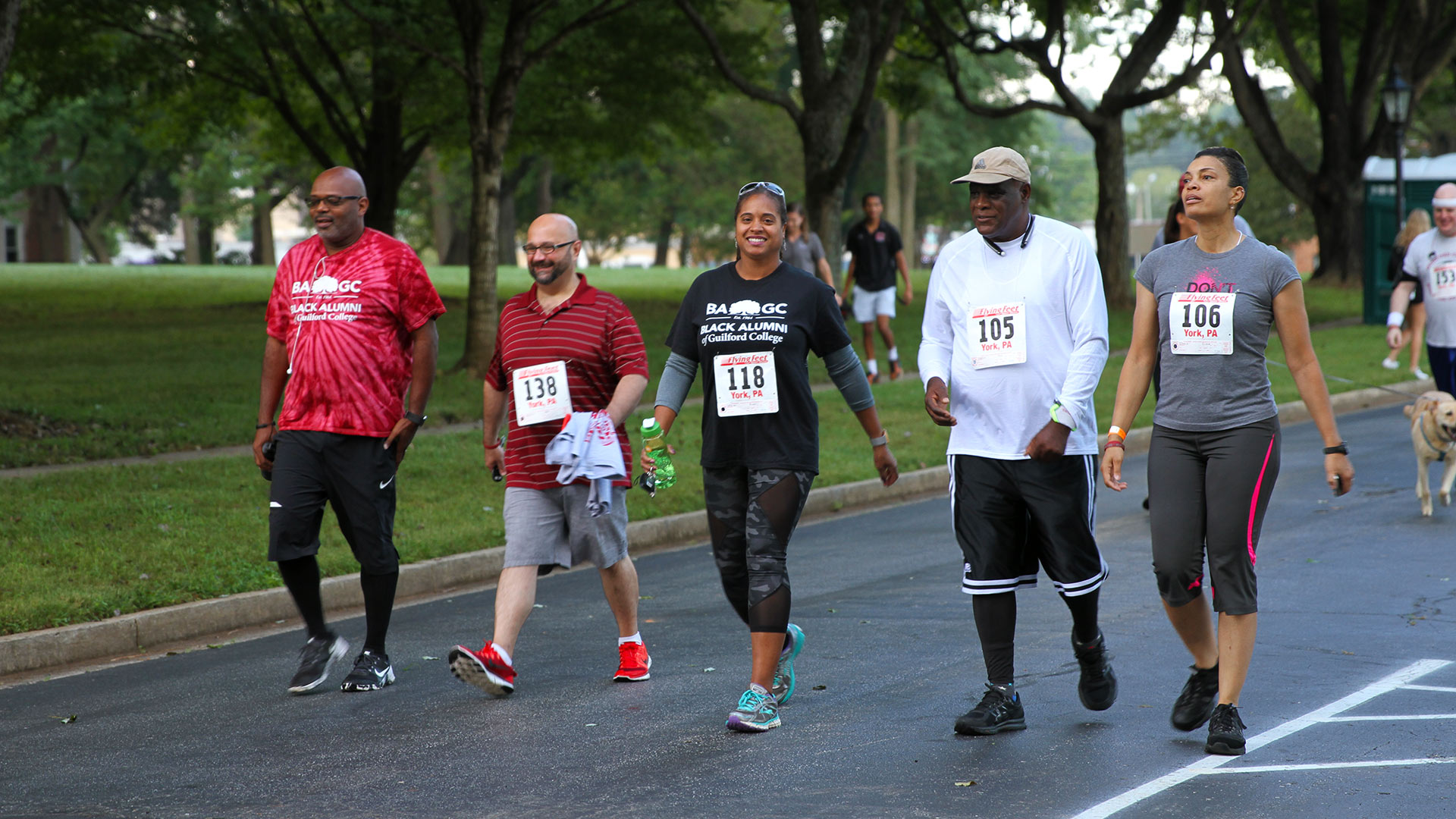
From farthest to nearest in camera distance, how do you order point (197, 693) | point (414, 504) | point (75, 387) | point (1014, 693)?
point (75, 387) < point (414, 504) < point (197, 693) < point (1014, 693)

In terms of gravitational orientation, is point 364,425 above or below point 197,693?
above

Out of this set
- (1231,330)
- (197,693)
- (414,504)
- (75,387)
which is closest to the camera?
(1231,330)

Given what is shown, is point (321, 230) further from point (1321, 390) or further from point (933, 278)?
point (1321, 390)

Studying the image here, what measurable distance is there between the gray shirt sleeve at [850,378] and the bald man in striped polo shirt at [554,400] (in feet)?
2.87

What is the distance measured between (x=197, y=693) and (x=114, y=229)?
82970mm

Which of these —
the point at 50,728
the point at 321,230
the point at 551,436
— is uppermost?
the point at 321,230

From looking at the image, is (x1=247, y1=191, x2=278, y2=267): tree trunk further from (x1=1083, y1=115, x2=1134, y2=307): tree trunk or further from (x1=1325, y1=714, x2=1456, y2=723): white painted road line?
(x1=1325, y1=714, x2=1456, y2=723): white painted road line

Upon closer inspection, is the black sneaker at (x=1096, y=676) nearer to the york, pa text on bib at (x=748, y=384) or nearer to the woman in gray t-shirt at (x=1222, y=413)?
the woman in gray t-shirt at (x=1222, y=413)

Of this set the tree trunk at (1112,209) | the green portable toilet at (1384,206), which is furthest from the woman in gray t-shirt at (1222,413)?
the tree trunk at (1112,209)

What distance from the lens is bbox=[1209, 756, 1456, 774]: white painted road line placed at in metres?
4.96

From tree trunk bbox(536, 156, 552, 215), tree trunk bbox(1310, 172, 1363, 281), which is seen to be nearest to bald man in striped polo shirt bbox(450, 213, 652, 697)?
tree trunk bbox(1310, 172, 1363, 281)

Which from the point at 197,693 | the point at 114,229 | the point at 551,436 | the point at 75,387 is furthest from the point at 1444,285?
the point at 114,229

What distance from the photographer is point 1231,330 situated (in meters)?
5.12

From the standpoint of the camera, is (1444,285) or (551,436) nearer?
(551,436)
